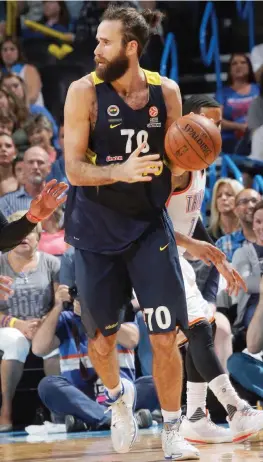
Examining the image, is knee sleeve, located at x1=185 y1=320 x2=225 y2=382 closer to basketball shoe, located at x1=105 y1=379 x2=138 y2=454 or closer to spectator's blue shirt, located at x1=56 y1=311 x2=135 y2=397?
basketball shoe, located at x1=105 y1=379 x2=138 y2=454

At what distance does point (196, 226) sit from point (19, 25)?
6.67 meters

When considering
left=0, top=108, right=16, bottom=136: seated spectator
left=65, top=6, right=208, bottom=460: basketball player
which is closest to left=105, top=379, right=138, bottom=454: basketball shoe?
left=65, top=6, right=208, bottom=460: basketball player

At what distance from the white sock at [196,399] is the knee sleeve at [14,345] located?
1.77 metres

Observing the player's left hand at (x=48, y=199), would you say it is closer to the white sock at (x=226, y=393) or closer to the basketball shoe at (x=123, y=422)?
the basketball shoe at (x=123, y=422)

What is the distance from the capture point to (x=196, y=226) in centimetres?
548

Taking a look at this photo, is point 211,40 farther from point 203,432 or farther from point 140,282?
point 140,282

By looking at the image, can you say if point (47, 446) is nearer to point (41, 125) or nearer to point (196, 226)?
point (196, 226)

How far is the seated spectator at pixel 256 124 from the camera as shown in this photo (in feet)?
30.6

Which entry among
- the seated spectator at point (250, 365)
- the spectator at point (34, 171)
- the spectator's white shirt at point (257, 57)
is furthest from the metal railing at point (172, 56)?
the seated spectator at point (250, 365)

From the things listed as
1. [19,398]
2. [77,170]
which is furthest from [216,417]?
[77,170]

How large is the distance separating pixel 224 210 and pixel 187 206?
3037 millimetres

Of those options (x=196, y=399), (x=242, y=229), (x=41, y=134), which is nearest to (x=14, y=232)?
(x=196, y=399)

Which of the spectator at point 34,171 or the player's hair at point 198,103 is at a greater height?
the player's hair at point 198,103

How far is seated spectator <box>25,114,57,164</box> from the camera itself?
9305 millimetres
